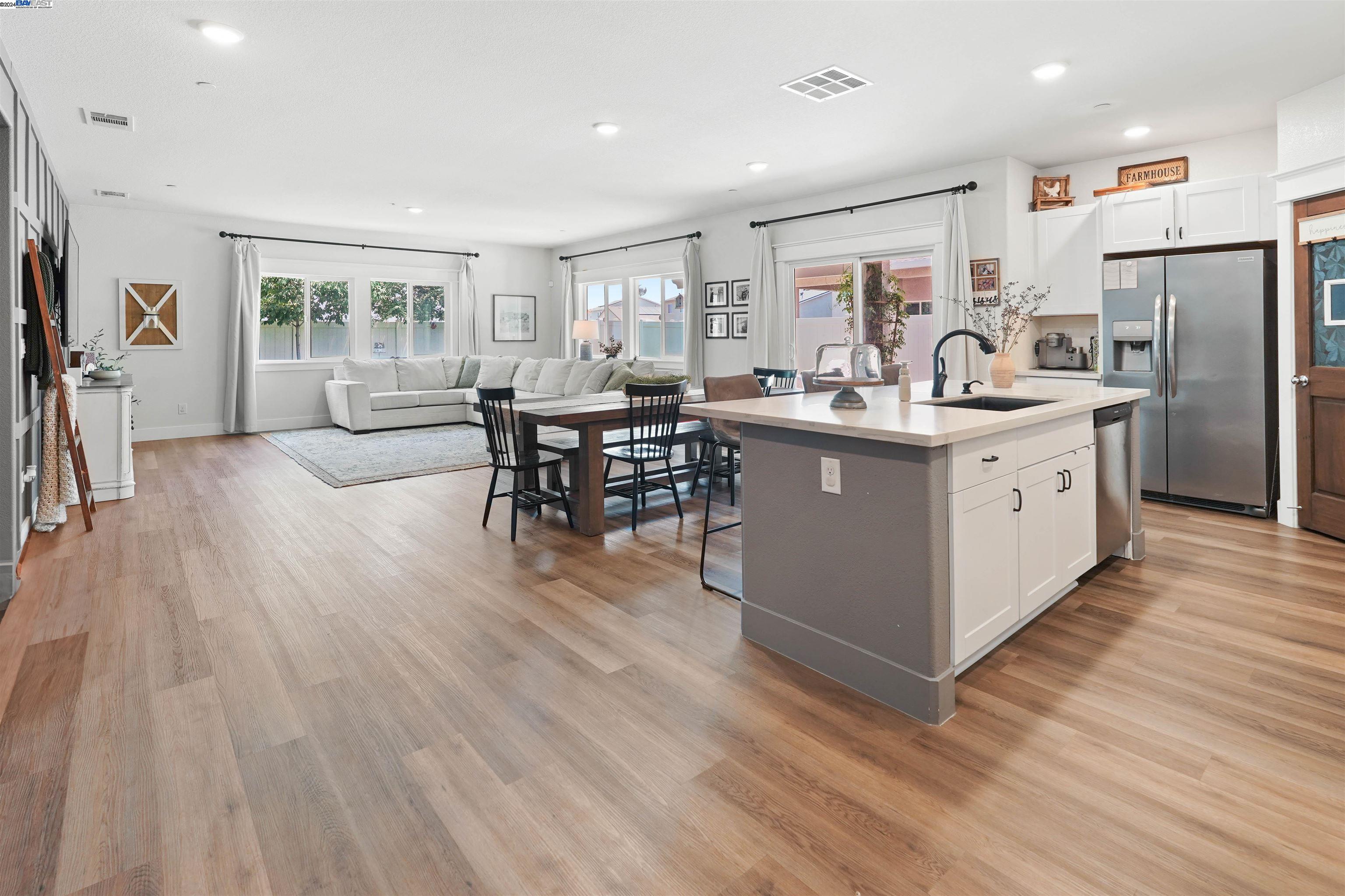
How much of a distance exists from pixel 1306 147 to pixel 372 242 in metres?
9.53

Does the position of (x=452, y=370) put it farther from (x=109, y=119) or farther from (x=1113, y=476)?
(x=1113, y=476)

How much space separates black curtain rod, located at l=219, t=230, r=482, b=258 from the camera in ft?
27.7

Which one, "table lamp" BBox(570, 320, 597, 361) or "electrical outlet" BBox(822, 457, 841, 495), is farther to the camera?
"table lamp" BBox(570, 320, 597, 361)

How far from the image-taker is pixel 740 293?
7.95 metres

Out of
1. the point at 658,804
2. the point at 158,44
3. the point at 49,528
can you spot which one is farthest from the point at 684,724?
the point at 49,528

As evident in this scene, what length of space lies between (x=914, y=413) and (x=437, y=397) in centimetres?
784

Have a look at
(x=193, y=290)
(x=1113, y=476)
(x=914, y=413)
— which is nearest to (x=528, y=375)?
(x=193, y=290)

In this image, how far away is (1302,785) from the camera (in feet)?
5.80

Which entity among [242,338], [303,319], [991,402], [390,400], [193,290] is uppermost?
[193,290]

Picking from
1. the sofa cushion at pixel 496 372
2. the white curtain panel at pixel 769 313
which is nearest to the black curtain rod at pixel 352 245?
the sofa cushion at pixel 496 372

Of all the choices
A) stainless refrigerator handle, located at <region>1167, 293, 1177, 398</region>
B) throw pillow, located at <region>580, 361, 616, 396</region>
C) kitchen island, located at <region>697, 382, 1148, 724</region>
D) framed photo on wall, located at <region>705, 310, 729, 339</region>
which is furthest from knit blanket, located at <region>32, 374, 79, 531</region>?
stainless refrigerator handle, located at <region>1167, 293, 1177, 398</region>

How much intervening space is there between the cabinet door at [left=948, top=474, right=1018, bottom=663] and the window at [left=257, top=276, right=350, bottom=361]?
29.8ft

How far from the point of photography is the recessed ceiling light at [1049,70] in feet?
12.4

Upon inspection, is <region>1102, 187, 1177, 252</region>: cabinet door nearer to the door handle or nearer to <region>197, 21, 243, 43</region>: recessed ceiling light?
the door handle
